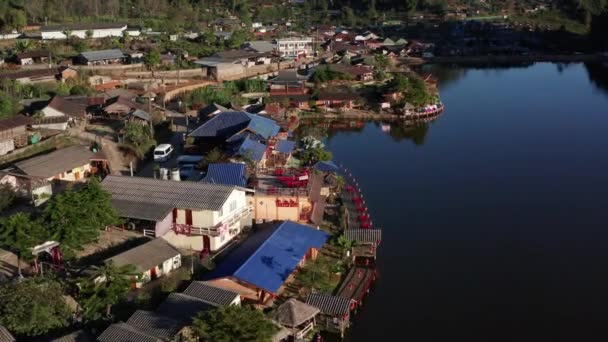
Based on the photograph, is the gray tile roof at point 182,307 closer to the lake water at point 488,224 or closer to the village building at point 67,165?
the lake water at point 488,224

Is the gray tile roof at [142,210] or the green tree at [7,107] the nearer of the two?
the gray tile roof at [142,210]

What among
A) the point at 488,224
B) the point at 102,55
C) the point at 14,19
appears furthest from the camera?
the point at 14,19

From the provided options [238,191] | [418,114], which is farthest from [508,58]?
[238,191]

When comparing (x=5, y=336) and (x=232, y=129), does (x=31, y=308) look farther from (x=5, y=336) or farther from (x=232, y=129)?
(x=232, y=129)

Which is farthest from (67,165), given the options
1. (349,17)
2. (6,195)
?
(349,17)

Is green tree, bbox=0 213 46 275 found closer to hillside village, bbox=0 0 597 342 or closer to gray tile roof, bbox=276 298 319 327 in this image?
hillside village, bbox=0 0 597 342

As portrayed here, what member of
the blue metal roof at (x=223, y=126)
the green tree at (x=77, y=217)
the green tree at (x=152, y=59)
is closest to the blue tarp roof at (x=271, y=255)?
the green tree at (x=77, y=217)
